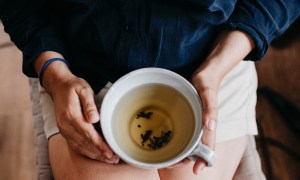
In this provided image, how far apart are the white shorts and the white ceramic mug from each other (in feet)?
0.51

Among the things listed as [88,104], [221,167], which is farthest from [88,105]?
[221,167]

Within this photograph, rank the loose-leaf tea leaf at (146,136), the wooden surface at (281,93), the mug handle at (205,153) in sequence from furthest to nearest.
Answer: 1. the wooden surface at (281,93)
2. the loose-leaf tea leaf at (146,136)
3. the mug handle at (205,153)

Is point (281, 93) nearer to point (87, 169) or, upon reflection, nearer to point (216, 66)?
point (216, 66)

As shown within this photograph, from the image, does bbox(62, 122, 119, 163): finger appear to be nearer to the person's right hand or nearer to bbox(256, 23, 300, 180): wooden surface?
the person's right hand

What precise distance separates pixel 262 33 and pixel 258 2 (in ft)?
0.21

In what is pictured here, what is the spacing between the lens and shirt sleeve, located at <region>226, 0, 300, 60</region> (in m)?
0.68

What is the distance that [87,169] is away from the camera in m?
0.69

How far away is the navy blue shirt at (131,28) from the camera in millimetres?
656

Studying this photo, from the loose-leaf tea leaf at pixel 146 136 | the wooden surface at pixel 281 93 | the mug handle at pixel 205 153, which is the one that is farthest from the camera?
the wooden surface at pixel 281 93

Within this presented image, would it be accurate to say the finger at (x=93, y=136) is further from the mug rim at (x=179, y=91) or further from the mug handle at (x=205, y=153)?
the mug handle at (x=205, y=153)

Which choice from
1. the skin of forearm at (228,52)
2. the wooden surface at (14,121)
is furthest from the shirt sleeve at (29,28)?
the wooden surface at (14,121)

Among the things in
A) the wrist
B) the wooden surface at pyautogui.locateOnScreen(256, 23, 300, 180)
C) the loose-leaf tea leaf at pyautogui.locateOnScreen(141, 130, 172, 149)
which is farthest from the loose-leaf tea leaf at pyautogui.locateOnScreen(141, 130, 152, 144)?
the wooden surface at pyautogui.locateOnScreen(256, 23, 300, 180)

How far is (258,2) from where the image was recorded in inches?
27.1

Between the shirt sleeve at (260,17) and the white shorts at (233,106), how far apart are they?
0.38 feet
